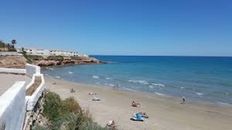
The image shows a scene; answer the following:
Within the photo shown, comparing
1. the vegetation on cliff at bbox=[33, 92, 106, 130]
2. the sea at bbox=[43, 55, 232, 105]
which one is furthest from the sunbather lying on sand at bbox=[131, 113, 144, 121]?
the sea at bbox=[43, 55, 232, 105]

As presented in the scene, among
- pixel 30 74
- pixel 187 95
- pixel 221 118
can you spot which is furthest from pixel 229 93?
pixel 30 74

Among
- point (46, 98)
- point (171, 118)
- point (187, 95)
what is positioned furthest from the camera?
point (187, 95)

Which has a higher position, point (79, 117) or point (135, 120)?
point (79, 117)

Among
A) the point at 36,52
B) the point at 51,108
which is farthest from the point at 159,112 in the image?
the point at 36,52

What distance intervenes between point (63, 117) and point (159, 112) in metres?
18.7

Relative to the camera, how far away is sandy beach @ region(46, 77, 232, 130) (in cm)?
2442

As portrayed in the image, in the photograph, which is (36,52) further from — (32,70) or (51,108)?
(51,108)

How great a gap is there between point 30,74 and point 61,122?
9576 millimetres

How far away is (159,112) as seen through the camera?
96.7 feet

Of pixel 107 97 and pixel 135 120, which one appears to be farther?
pixel 107 97

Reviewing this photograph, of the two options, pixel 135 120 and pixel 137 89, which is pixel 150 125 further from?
pixel 137 89

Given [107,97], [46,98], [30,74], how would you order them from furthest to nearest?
[107,97]
[30,74]
[46,98]

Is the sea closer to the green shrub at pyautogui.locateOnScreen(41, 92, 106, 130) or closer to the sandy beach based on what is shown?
the sandy beach

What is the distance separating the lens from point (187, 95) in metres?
41.1
